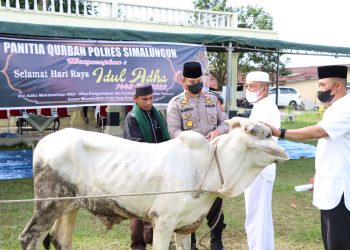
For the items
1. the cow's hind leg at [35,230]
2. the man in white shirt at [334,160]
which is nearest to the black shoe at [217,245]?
the man in white shirt at [334,160]

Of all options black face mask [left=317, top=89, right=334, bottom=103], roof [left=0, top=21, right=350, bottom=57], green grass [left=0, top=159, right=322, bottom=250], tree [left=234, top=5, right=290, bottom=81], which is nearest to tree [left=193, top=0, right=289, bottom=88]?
tree [left=234, top=5, right=290, bottom=81]

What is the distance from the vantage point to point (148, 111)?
162 inches

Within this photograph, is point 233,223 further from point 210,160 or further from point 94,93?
point 94,93

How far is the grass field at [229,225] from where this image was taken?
16.0ft

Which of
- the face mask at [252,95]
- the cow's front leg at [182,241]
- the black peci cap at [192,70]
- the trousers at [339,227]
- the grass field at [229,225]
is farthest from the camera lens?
the grass field at [229,225]

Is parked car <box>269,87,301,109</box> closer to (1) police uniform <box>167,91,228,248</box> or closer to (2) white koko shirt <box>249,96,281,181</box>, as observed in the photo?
(2) white koko shirt <box>249,96,281,181</box>

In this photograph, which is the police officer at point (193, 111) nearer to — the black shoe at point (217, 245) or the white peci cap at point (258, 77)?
the white peci cap at point (258, 77)

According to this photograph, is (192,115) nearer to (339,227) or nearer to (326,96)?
(326,96)

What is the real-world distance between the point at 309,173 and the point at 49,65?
5541 millimetres

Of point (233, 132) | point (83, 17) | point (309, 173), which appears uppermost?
point (83, 17)

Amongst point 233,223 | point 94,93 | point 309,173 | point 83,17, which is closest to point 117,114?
point 83,17

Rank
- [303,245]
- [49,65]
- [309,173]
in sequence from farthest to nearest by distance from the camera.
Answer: [309,173] < [49,65] < [303,245]

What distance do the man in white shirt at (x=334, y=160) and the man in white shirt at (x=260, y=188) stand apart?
0.78m

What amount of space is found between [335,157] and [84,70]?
558 cm
